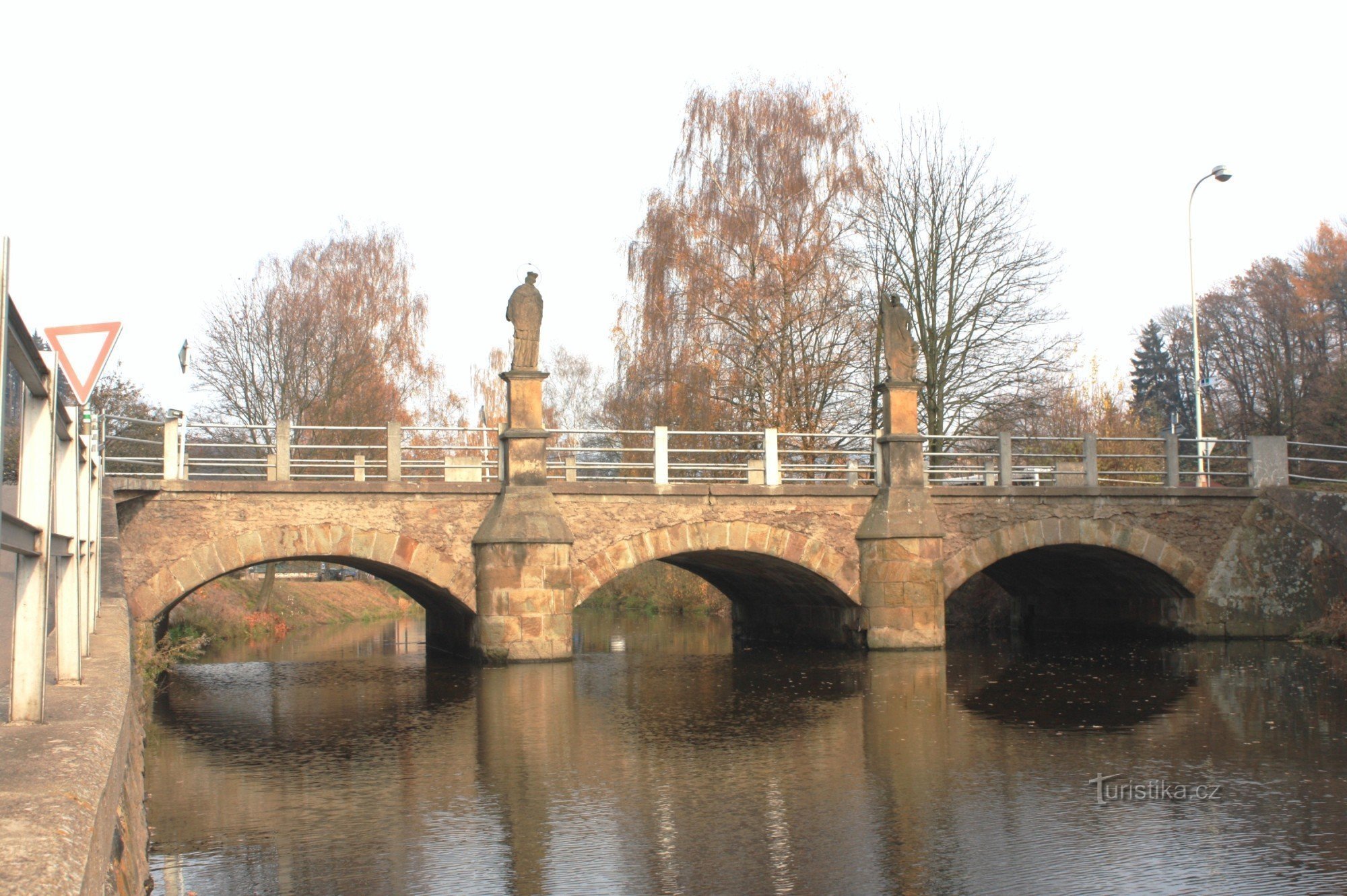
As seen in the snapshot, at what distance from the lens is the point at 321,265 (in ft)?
103

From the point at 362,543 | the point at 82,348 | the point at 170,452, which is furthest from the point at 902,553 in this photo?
the point at 82,348

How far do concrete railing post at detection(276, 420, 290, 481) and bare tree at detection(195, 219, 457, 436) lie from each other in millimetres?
13490

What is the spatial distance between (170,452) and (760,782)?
10.2 m

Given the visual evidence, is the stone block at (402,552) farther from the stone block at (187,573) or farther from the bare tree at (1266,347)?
the bare tree at (1266,347)

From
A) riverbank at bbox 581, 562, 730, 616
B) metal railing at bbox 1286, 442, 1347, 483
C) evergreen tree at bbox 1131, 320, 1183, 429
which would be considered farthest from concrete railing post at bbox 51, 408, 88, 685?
evergreen tree at bbox 1131, 320, 1183, 429

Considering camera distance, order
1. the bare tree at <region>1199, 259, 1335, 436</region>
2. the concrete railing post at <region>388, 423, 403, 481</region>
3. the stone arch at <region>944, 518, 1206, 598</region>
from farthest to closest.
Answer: the bare tree at <region>1199, 259, 1335, 436</region>, the stone arch at <region>944, 518, 1206, 598</region>, the concrete railing post at <region>388, 423, 403, 481</region>

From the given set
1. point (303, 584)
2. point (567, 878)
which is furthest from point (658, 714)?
point (303, 584)

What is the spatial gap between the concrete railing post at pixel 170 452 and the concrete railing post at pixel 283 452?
4.05 feet

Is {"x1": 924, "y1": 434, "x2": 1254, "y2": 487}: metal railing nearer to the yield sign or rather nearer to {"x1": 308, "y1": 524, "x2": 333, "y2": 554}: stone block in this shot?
{"x1": 308, "y1": 524, "x2": 333, "y2": 554}: stone block

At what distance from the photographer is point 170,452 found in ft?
51.0

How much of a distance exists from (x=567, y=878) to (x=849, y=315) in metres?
20.1

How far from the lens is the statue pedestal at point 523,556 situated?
52.9 ft

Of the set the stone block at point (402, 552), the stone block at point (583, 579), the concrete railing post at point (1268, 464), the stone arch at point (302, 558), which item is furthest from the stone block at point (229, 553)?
the concrete railing post at point (1268, 464)

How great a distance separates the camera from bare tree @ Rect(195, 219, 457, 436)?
29.7 m
